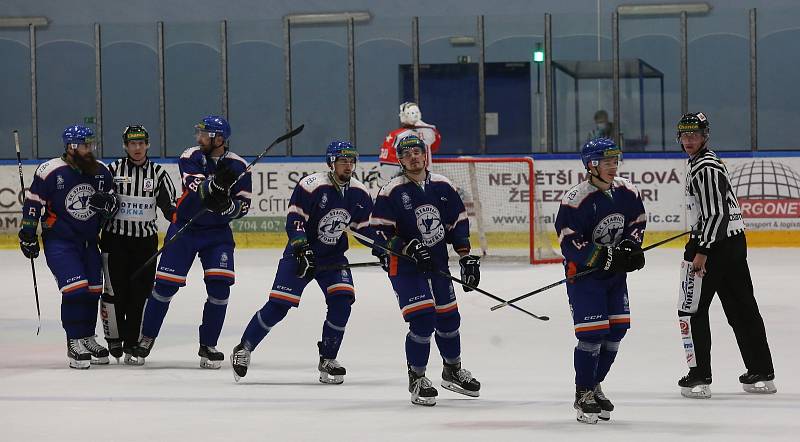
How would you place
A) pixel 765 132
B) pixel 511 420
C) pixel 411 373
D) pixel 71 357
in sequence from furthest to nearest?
pixel 765 132 → pixel 71 357 → pixel 411 373 → pixel 511 420

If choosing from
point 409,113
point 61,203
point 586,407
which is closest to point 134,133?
point 61,203

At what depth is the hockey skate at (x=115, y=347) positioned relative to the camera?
7.03 meters

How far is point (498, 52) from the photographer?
15141 millimetres

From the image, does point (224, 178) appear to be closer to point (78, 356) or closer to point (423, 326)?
point (78, 356)

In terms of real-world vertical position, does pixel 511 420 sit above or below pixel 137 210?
below

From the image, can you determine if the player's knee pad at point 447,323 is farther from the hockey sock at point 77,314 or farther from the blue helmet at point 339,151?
the hockey sock at point 77,314

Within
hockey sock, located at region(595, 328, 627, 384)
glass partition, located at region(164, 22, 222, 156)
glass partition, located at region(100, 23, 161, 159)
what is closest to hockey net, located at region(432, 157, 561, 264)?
glass partition, located at region(164, 22, 222, 156)

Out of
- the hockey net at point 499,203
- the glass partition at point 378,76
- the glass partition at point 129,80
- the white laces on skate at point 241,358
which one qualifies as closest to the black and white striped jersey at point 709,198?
the white laces on skate at point 241,358

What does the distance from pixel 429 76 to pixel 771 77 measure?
149 inches

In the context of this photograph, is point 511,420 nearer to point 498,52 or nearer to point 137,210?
point 137,210

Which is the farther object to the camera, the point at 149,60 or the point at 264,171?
the point at 149,60

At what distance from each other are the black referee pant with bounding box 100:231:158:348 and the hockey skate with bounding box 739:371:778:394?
3113 mm

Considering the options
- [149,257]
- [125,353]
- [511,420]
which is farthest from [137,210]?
[511,420]

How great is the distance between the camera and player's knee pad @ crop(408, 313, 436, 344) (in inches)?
222
